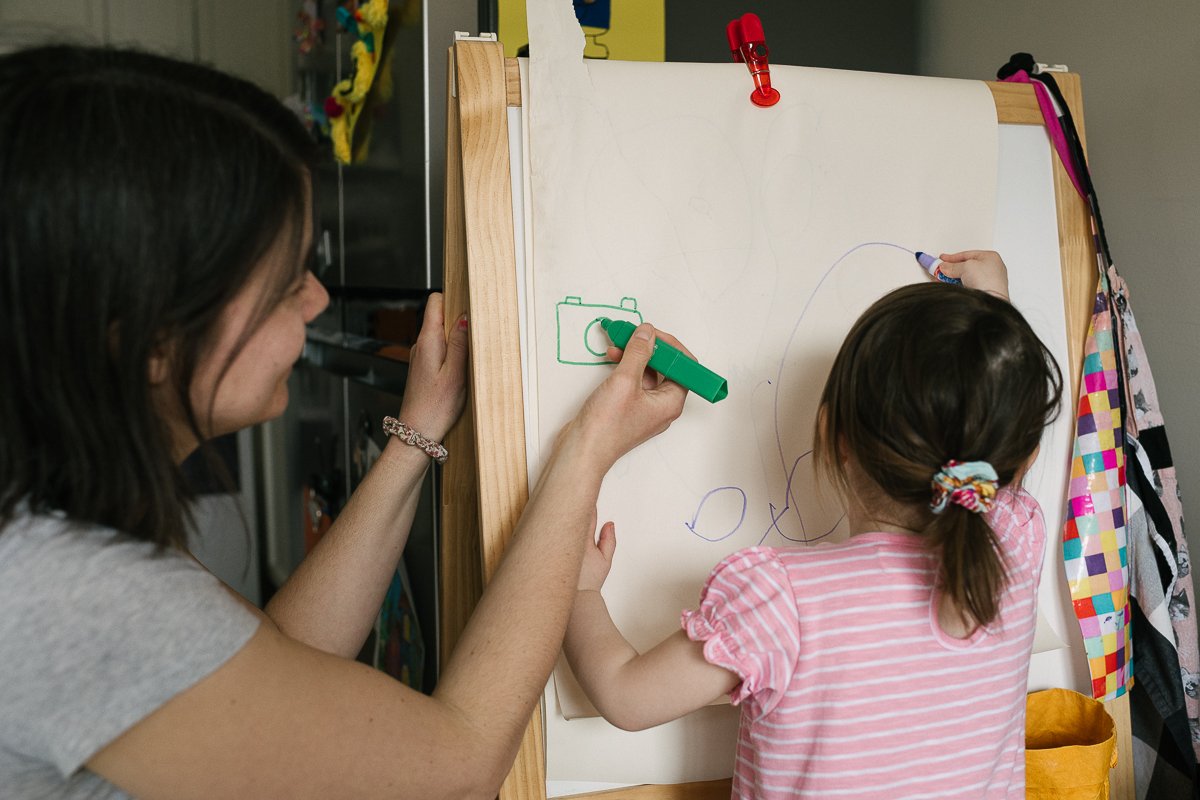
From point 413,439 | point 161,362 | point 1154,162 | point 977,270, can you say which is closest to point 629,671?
point 413,439

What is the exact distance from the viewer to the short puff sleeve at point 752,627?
72 centimetres

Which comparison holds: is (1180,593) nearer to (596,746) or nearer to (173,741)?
(596,746)

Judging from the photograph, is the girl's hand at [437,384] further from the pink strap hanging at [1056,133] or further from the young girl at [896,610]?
the pink strap hanging at [1056,133]

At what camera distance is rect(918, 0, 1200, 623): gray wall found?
3.87 ft

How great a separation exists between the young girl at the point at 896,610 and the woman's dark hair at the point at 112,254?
1.34ft

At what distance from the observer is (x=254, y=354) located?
662 millimetres

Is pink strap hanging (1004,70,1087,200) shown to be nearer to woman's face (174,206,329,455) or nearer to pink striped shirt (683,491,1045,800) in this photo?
pink striped shirt (683,491,1045,800)

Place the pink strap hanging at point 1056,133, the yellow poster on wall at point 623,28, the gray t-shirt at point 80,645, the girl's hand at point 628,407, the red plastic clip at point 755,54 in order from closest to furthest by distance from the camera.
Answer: the gray t-shirt at point 80,645 < the girl's hand at point 628,407 < the red plastic clip at point 755,54 < the pink strap hanging at point 1056,133 < the yellow poster on wall at point 623,28

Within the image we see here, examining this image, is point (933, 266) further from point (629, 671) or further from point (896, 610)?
point (629, 671)

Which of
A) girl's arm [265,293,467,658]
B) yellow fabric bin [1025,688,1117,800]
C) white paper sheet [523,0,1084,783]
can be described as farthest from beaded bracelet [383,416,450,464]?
yellow fabric bin [1025,688,1117,800]

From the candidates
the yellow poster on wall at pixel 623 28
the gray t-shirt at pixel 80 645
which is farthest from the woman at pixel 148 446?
the yellow poster on wall at pixel 623 28

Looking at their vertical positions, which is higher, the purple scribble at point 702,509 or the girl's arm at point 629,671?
the purple scribble at point 702,509

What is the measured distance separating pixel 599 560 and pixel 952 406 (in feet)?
1.12

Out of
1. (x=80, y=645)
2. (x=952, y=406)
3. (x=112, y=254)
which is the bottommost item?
(x=80, y=645)
